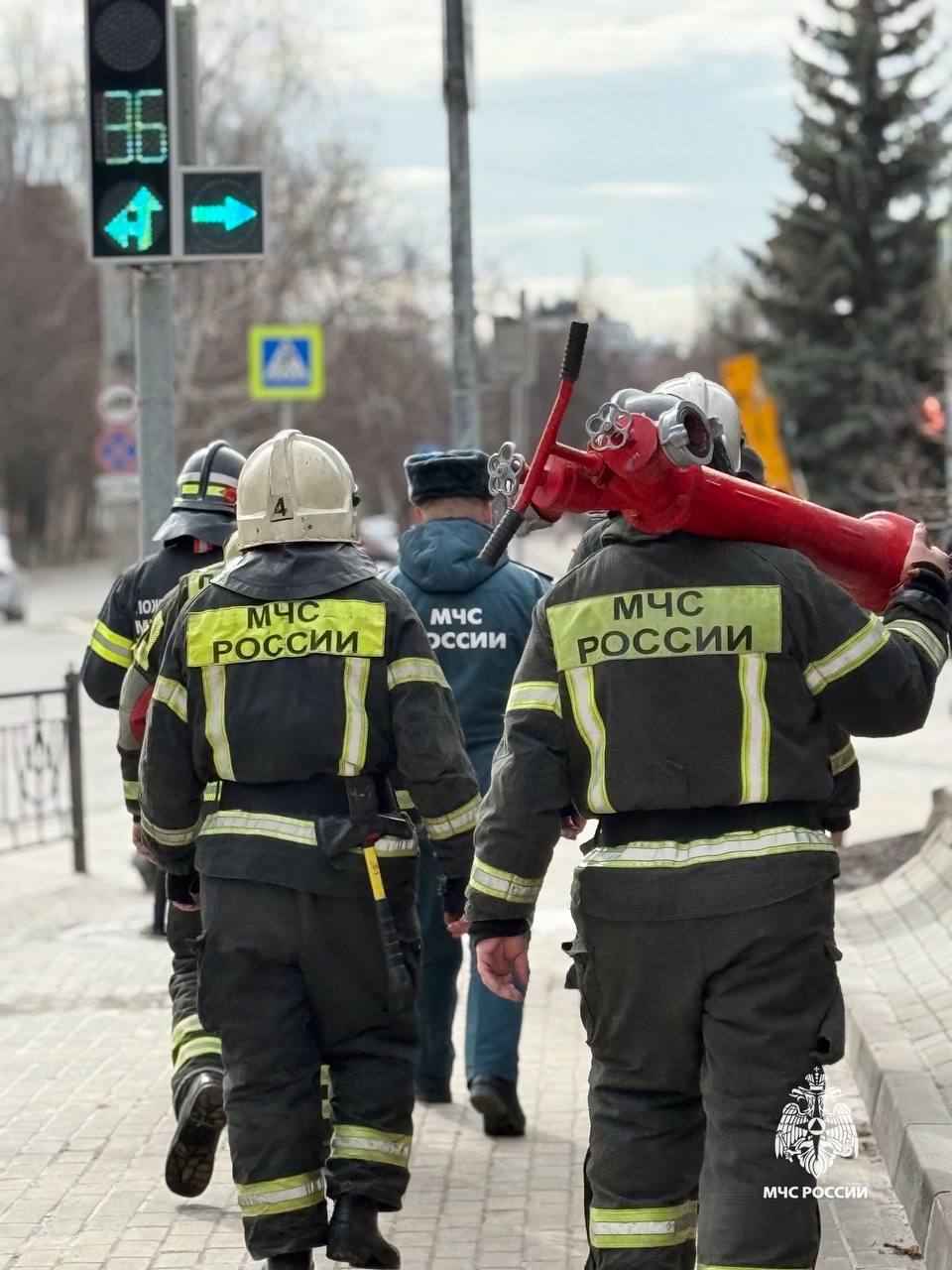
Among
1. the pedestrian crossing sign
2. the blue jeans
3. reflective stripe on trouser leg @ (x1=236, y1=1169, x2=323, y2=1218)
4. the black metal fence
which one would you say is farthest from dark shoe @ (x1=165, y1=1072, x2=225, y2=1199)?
the pedestrian crossing sign

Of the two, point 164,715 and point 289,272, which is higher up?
point 289,272

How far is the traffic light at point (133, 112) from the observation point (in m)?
8.96

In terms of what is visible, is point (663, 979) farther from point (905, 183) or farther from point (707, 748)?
point (905, 183)

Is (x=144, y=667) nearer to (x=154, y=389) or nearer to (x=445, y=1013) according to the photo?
(x=445, y=1013)

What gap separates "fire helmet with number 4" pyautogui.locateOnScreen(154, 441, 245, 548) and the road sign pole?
598cm

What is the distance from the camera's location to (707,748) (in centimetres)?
416

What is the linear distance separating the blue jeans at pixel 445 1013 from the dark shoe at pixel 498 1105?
0.03m

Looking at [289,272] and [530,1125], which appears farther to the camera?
[289,272]

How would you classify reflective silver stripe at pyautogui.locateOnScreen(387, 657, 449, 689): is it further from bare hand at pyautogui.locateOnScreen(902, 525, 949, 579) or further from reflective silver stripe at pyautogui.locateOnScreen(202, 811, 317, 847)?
bare hand at pyautogui.locateOnScreen(902, 525, 949, 579)

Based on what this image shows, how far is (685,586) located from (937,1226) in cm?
169

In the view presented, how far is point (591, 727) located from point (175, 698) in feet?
3.97

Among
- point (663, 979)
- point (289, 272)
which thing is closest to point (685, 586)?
point (663, 979)

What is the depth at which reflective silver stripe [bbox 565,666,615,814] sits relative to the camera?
13.9 feet

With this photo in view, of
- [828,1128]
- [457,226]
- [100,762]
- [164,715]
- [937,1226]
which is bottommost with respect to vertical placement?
[100,762]
